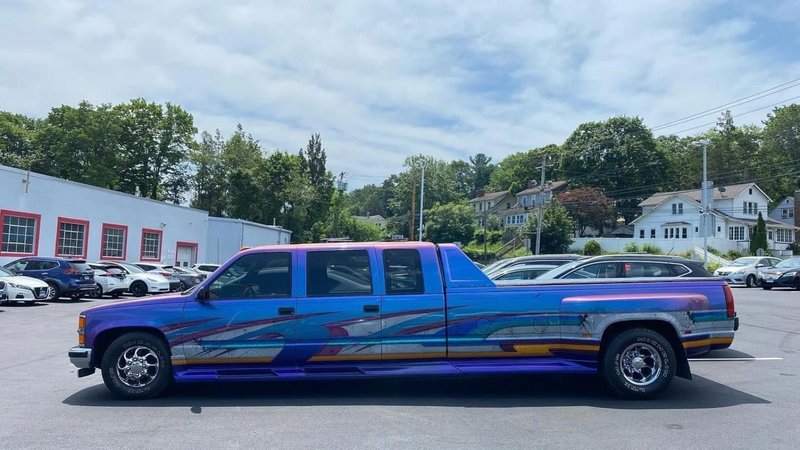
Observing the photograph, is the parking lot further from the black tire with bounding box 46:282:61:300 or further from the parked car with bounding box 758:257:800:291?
the parked car with bounding box 758:257:800:291

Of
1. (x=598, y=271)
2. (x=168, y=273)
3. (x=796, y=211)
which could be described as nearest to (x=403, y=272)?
(x=598, y=271)

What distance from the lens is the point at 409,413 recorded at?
6750 millimetres

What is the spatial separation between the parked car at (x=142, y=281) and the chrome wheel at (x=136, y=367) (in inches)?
811

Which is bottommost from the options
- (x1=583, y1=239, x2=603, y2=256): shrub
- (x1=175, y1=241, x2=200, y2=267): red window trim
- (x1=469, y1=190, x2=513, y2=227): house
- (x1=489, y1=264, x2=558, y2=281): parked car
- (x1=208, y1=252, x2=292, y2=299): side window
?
(x1=208, y1=252, x2=292, y2=299): side window

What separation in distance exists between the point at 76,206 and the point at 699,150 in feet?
257

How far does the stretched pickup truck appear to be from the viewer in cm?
726

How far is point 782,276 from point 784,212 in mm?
52119

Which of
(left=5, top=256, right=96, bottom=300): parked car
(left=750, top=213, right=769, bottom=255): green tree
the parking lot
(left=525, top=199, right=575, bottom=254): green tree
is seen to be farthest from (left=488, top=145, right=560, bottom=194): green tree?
the parking lot

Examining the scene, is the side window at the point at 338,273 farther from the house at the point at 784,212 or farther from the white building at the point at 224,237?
the house at the point at 784,212

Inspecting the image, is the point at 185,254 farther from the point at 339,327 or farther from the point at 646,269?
the point at 339,327

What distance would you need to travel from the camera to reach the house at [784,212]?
239 ft

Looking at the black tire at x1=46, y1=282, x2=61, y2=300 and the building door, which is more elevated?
the building door

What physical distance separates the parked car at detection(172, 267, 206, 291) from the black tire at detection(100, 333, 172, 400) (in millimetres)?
21992

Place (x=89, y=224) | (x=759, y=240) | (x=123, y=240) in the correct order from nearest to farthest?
(x=89, y=224)
(x=123, y=240)
(x=759, y=240)
